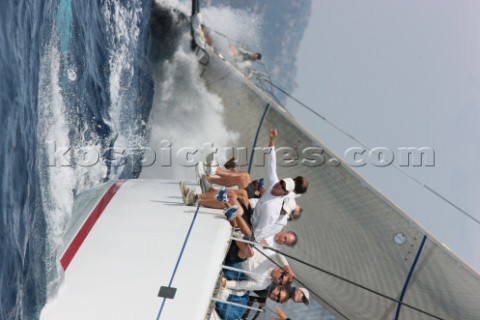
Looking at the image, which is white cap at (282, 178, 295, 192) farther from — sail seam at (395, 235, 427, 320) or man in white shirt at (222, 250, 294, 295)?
sail seam at (395, 235, 427, 320)

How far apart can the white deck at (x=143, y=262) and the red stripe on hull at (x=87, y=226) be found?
0.03m

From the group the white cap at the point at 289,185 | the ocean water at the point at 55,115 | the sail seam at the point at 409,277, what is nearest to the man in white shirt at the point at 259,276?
the white cap at the point at 289,185

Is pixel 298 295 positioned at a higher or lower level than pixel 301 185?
lower

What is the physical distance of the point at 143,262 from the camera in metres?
3.62

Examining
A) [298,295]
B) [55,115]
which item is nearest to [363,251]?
[298,295]

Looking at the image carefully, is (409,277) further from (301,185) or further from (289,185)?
(289,185)

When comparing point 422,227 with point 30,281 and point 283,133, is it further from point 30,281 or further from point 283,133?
point 30,281

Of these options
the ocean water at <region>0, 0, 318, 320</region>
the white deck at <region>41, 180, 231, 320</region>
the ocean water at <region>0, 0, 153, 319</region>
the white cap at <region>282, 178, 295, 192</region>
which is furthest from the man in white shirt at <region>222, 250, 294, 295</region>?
the ocean water at <region>0, 0, 153, 319</region>

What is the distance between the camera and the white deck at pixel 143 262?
10.9 ft

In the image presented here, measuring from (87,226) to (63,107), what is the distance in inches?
48.6

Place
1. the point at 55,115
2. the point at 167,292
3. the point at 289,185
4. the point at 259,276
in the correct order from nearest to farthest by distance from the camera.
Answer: the point at 167,292
the point at 289,185
the point at 259,276
the point at 55,115

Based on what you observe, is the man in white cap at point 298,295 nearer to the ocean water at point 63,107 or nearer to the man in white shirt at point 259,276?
the man in white shirt at point 259,276

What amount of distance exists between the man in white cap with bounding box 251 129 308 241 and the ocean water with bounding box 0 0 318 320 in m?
0.81

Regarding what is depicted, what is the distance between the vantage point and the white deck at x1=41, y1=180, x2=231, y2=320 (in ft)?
10.9
